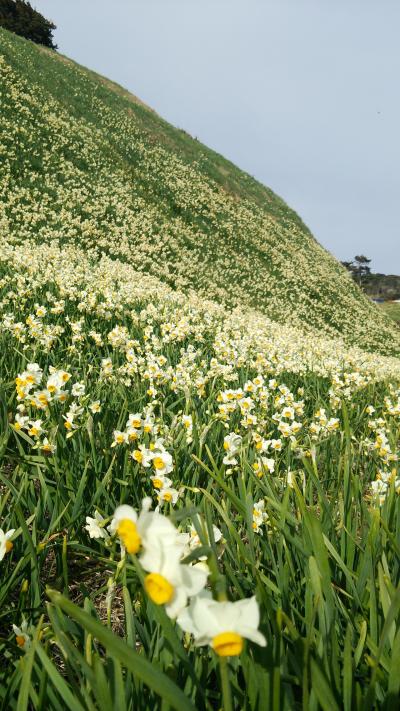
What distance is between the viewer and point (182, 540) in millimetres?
916

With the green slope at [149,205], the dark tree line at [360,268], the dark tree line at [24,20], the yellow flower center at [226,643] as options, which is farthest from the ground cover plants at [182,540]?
the dark tree line at [360,268]

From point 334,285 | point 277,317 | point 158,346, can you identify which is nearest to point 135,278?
point 158,346

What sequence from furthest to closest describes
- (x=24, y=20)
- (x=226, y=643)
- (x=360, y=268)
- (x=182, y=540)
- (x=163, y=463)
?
(x=360, y=268), (x=24, y=20), (x=163, y=463), (x=182, y=540), (x=226, y=643)

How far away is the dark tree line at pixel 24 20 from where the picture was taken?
41750mm

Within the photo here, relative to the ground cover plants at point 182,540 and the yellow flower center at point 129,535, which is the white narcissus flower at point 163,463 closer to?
the ground cover plants at point 182,540

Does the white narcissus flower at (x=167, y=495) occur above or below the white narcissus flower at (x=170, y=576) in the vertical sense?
below

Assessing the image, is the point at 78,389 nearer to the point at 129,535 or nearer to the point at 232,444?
the point at 232,444

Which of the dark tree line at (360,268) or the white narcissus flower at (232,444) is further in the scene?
the dark tree line at (360,268)

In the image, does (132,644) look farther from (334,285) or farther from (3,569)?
(334,285)

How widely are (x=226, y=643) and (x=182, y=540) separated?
249mm

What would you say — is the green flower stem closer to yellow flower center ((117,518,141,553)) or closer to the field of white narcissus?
the field of white narcissus

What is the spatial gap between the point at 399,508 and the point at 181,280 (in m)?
16.1

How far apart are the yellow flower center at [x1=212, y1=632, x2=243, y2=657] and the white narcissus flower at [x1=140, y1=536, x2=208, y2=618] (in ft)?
0.23

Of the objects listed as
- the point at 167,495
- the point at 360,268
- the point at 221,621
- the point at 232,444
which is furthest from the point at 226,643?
the point at 360,268
